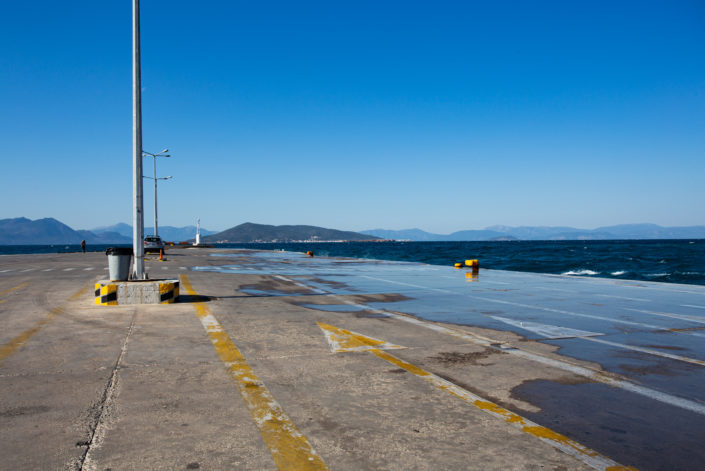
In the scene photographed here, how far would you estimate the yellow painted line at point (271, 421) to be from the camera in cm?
327

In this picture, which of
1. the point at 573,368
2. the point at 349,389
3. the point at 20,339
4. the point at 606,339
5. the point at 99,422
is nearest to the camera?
the point at 99,422

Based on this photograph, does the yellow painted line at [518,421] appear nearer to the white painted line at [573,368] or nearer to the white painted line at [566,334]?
the white painted line at [573,368]

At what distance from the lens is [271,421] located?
12.9 ft

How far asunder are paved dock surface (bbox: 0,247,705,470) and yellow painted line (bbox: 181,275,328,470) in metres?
0.01

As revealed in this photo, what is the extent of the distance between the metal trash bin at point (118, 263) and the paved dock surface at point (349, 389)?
5.69 feet

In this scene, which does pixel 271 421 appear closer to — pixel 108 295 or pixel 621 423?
pixel 621 423

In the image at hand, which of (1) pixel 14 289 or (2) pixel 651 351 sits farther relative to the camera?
(1) pixel 14 289

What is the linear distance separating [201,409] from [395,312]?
6085mm

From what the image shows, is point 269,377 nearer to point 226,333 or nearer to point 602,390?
point 226,333

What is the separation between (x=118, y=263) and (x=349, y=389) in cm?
875

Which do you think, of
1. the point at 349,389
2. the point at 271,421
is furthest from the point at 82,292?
the point at 271,421

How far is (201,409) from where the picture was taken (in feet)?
13.8

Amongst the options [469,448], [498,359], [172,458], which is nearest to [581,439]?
[469,448]

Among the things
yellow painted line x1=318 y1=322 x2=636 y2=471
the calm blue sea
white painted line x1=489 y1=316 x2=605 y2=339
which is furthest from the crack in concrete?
the calm blue sea
